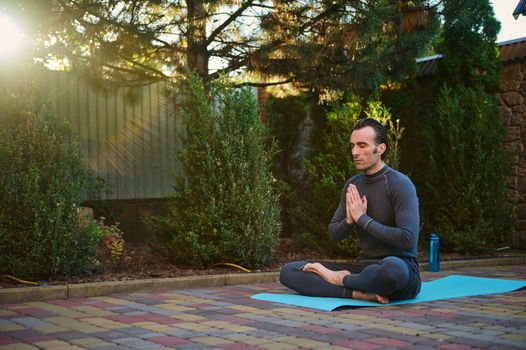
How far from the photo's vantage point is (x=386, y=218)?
550 cm

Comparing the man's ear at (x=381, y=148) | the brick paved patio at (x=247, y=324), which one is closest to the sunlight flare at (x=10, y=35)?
the brick paved patio at (x=247, y=324)

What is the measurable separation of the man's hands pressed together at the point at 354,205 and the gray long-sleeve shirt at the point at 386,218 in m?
0.05

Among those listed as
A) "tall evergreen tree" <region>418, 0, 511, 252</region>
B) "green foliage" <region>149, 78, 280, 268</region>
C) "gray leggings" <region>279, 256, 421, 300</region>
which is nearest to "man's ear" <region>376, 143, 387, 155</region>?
"gray leggings" <region>279, 256, 421, 300</region>

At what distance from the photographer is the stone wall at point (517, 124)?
10.2 metres

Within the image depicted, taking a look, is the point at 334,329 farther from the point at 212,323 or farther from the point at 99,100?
the point at 99,100

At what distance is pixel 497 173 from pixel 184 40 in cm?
468

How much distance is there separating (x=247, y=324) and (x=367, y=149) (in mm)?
1858

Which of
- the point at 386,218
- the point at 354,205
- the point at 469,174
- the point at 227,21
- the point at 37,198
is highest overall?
the point at 227,21

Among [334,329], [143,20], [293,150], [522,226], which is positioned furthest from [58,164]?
[522,226]

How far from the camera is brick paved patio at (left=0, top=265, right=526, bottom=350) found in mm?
3840

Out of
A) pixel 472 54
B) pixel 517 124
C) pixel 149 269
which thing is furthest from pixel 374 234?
pixel 517 124

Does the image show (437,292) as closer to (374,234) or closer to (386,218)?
(386,218)

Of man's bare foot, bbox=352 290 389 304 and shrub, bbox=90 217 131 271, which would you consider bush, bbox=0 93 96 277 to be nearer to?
shrub, bbox=90 217 131 271

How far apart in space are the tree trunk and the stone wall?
15.3 feet
